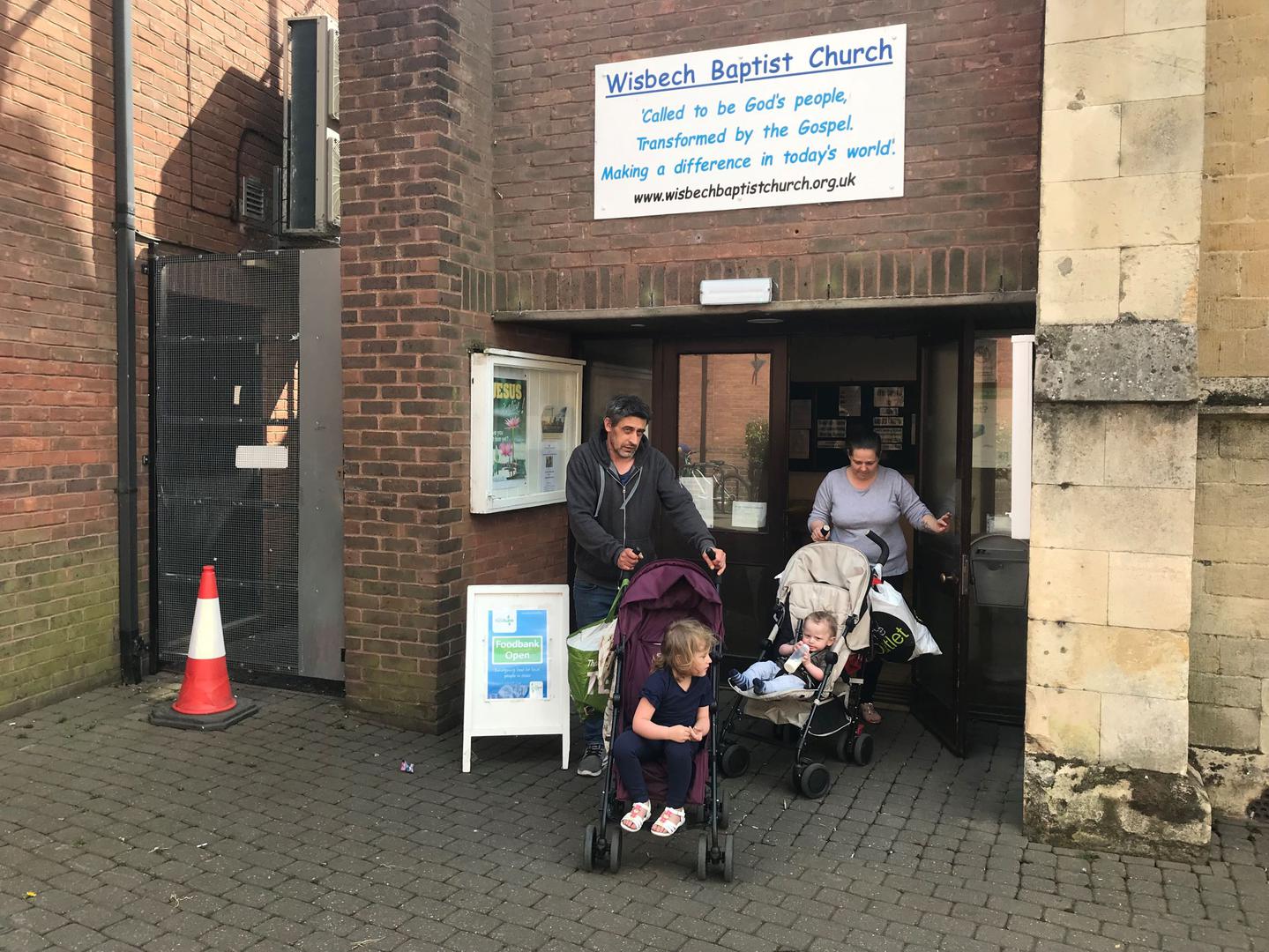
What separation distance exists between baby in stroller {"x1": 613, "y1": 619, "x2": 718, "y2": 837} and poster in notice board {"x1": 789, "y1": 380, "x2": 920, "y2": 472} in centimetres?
314

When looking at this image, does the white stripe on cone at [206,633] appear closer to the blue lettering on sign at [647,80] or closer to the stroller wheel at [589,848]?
the stroller wheel at [589,848]

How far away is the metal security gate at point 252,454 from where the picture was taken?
Answer: 6.43 m

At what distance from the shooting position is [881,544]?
5.80 meters

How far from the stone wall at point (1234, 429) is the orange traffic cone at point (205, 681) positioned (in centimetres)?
532

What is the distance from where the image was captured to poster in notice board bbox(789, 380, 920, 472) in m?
6.97

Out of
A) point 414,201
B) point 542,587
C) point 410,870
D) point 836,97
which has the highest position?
point 836,97

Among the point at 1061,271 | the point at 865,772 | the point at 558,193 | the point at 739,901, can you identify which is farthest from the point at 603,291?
the point at 739,901

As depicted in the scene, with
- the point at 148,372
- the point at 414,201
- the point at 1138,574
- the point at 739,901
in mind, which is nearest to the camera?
the point at 739,901

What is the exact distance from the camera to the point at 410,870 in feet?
13.6

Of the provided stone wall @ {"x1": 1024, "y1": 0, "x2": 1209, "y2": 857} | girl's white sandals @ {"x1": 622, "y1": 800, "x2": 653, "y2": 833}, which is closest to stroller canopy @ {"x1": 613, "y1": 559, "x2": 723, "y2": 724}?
girl's white sandals @ {"x1": 622, "y1": 800, "x2": 653, "y2": 833}

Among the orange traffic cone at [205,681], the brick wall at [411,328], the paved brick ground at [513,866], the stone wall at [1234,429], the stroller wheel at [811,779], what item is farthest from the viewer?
the orange traffic cone at [205,681]

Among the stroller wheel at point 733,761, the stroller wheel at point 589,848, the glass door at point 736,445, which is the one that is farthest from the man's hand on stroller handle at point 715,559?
the glass door at point 736,445

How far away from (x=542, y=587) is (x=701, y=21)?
131 inches

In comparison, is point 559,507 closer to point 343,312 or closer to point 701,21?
point 343,312
